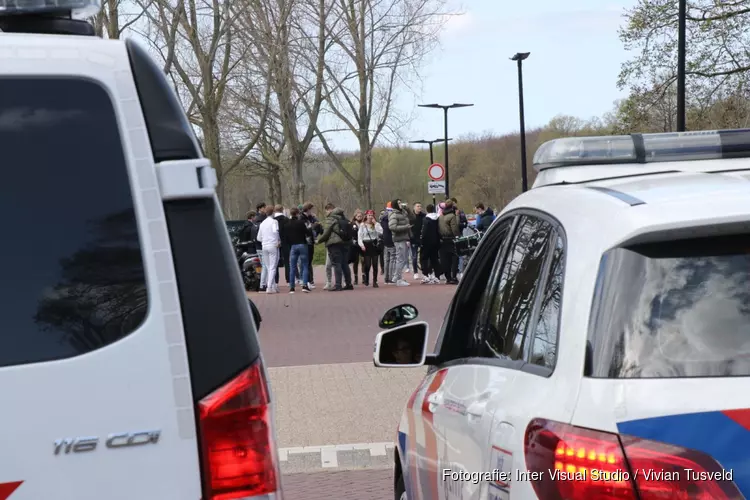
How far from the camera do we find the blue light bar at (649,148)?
3260mm

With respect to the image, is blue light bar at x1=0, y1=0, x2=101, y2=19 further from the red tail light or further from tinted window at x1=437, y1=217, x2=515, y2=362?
tinted window at x1=437, y1=217, x2=515, y2=362

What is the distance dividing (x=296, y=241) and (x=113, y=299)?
20124 mm

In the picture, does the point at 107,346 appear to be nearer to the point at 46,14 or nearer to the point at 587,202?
the point at 46,14

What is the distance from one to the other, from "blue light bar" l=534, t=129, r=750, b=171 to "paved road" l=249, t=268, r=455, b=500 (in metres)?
3.71

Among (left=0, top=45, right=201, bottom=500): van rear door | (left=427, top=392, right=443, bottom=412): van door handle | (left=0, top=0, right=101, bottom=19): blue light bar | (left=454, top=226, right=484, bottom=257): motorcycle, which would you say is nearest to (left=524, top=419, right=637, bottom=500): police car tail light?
(left=0, top=45, right=201, bottom=500): van rear door

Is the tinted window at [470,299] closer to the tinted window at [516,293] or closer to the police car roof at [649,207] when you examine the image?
the tinted window at [516,293]

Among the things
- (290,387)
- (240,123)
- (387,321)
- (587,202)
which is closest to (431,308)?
(290,387)

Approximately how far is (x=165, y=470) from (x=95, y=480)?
0.47ft

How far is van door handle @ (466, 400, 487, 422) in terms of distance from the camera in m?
2.96

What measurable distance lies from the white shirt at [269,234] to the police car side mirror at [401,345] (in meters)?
18.8

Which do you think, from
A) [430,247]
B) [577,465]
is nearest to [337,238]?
[430,247]

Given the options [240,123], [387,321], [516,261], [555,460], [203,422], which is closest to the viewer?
[555,460]

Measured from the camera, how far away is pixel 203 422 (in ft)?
7.98

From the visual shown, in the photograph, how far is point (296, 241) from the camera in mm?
22469
